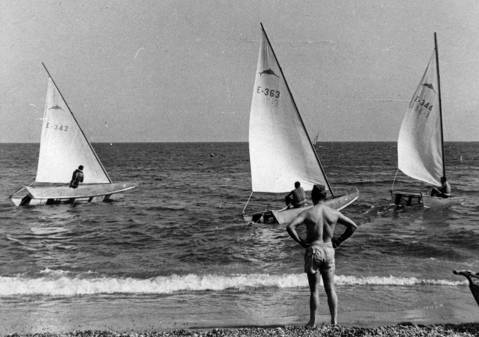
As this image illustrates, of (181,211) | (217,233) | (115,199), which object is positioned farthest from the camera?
(115,199)

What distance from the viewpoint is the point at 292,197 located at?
17.8 meters

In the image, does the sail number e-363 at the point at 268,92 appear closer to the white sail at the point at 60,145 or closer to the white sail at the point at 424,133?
the white sail at the point at 424,133

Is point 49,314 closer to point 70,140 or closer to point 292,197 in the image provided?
point 292,197

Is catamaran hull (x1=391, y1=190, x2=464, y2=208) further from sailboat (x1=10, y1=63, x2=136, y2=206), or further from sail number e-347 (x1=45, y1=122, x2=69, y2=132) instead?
sail number e-347 (x1=45, y1=122, x2=69, y2=132)

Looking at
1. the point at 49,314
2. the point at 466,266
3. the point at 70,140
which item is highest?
the point at 70,140

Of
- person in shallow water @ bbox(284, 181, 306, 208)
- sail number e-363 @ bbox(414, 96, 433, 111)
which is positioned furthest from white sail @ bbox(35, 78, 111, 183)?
sail number e-363 @ bbox(414, 96, 433, 111)

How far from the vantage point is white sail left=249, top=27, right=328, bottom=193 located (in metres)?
18.2

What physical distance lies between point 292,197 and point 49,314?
10496 millimetres

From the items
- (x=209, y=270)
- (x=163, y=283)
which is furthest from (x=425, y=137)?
(x=163, y=283)

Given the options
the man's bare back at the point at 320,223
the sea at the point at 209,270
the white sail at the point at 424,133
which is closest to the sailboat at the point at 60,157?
the sea at the point at 209,270

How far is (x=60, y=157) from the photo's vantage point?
27312 mm

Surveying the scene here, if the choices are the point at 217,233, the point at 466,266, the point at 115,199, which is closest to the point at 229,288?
the point at 466,266

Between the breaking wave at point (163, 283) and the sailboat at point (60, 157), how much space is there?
15.5 m

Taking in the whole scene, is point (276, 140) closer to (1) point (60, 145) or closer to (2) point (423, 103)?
(2) point (423, 103)
